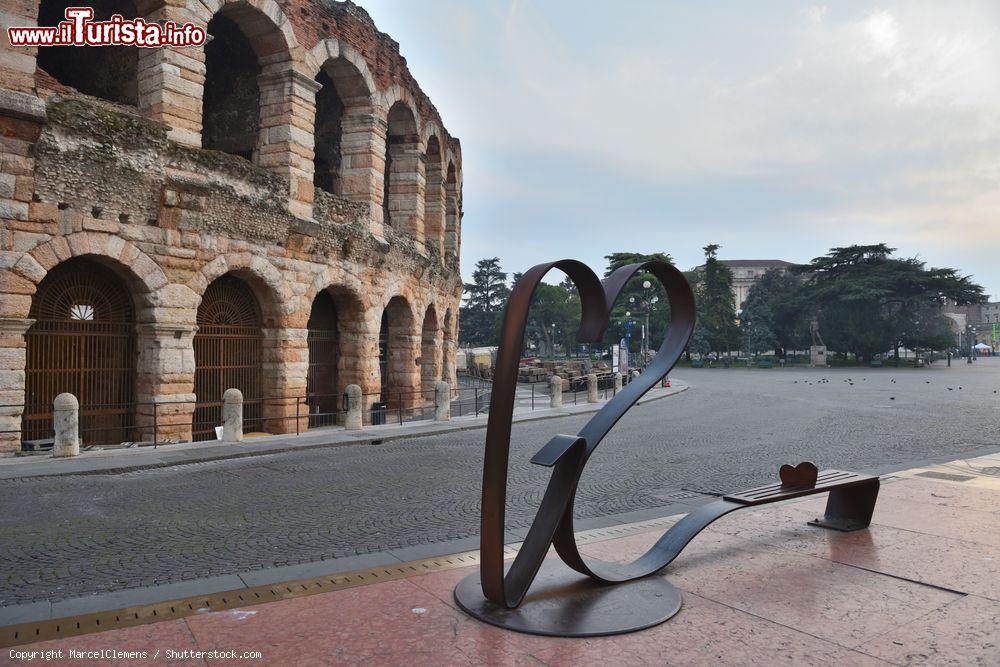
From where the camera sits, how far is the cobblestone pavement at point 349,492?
5.24m

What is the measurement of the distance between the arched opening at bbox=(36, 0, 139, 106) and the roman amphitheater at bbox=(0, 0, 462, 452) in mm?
47

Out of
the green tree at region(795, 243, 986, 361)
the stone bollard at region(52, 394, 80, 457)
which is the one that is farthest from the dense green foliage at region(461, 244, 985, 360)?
the stone bollard at region(52, 394, 80, 457)

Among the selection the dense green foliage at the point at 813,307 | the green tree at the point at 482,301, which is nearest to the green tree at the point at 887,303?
the dense green foliage at the point at 813,307

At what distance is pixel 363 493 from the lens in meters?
7.86

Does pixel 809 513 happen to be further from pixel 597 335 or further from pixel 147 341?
pixel 147 341

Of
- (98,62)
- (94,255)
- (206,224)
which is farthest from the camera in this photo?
(98,62)

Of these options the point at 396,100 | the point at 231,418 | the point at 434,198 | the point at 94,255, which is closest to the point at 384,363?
the point at 434,198

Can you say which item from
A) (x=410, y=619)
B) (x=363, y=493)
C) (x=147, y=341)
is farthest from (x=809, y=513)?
(x=147, y=341)

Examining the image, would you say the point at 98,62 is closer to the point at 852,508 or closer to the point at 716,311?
the point at 852,508

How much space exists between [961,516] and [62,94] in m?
14.2

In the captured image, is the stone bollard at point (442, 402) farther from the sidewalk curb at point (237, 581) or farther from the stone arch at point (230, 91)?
the sidewalk curb at point (237, 581)

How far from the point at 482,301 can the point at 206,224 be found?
7674 cm

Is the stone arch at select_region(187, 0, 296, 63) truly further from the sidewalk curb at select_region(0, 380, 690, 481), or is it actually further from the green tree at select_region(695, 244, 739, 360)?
the green tree at select_region(695, 244, 739, 360)

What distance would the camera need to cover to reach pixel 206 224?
42.8 ft
